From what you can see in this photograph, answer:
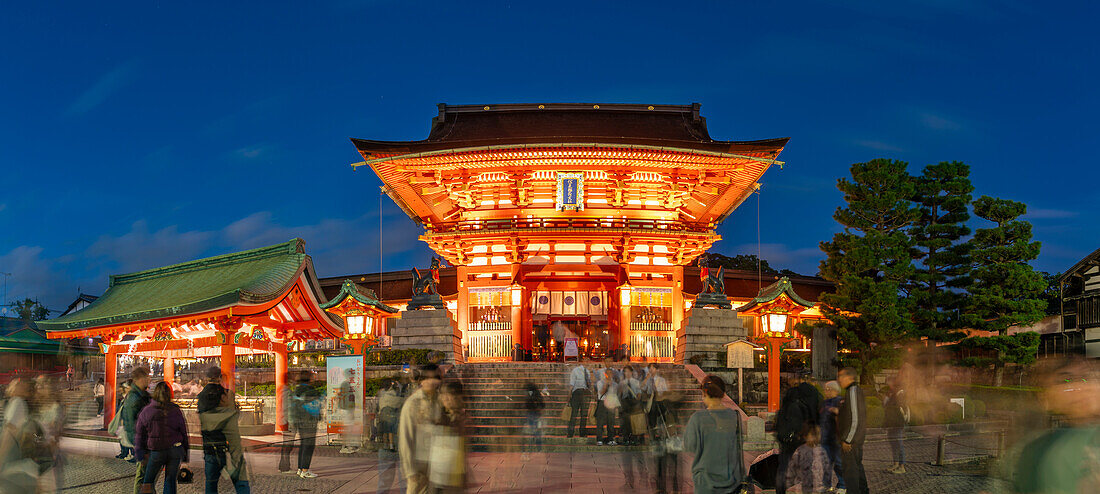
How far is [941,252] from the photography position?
29.2 meters

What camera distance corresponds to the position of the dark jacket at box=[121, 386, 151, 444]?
38.4ft

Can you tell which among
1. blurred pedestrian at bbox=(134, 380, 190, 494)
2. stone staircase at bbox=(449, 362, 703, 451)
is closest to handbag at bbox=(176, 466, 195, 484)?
blurred pedestrian at bbox=(134, 380, 190, 494)

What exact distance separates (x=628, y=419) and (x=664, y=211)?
16635 mm

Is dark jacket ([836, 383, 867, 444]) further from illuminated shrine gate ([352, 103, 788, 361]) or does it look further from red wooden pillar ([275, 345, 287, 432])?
illuminated shrine gate ([352, 103, 788, 361])

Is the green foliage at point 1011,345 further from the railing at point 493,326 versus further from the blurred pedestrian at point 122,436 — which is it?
the blurred pedestrian at point 122,436

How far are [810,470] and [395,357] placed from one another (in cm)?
1795

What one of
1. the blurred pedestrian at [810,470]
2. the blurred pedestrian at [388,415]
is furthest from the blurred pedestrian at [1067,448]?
the blurred pedestrian at [388,415]

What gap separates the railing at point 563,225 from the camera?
1197 inches

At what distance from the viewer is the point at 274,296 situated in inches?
702

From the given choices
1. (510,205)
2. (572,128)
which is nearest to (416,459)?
(510,205)

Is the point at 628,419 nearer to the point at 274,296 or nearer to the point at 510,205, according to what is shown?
the point at 274,296

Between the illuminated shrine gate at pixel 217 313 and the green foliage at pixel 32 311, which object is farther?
the green foliage at pixel 32 311

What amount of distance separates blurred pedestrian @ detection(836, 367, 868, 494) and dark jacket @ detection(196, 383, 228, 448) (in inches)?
297

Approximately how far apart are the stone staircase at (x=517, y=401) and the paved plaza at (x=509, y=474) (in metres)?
0.90
